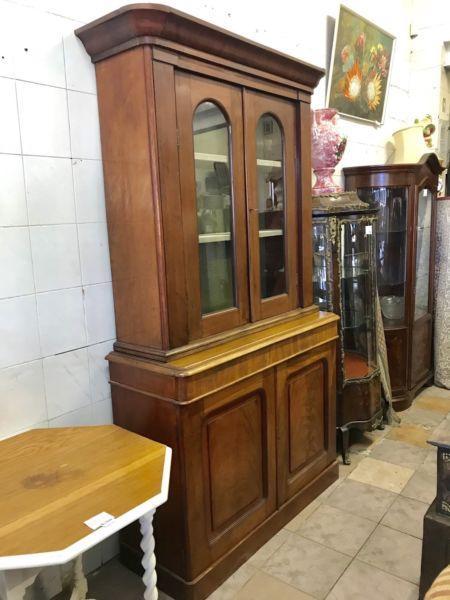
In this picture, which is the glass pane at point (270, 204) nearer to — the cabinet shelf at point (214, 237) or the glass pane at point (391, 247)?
the cabinet shelf at point (214, 237)

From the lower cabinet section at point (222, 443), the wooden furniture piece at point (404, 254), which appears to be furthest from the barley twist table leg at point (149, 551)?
the wooden furniture piece at point (404, 254)

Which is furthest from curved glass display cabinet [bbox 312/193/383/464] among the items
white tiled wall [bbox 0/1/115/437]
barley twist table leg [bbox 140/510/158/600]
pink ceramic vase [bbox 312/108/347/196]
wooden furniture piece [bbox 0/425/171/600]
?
barley twist table leg [bbox 140/510/158/600]

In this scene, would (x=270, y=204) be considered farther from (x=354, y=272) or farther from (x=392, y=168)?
(x=392, y=168)

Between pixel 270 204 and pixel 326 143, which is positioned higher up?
pixel 326 143

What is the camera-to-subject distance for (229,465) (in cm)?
177

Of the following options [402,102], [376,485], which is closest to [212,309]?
[376,485]

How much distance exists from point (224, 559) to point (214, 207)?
4.23 ft

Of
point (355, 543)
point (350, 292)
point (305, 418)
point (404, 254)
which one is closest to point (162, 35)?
point (305, 418)

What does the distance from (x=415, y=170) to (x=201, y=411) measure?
228 cm

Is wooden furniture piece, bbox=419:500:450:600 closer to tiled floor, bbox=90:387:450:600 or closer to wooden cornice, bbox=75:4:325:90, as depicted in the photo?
tiled floor, bbox=90:387:450:600

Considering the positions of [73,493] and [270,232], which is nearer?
[73,493]

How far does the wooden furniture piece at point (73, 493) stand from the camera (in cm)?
102

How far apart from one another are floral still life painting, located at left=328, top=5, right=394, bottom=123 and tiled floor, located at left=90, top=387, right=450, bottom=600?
7.06ft

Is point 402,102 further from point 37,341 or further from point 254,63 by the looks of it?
point 37,341
